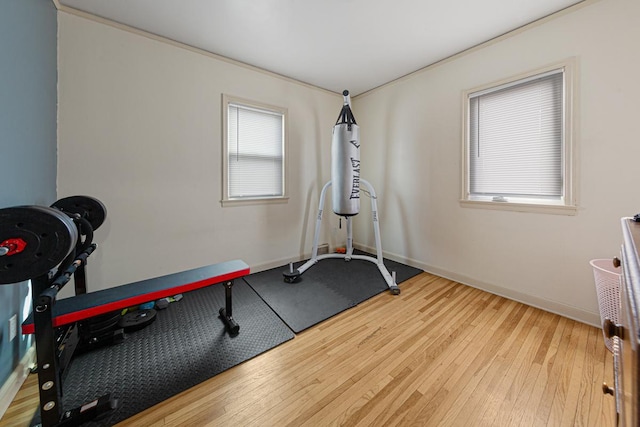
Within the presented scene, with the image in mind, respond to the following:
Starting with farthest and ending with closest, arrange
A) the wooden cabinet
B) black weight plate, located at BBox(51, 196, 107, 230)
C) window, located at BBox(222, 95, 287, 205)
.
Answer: window, located at BBox(222, 95, 287, 205) → black weight plate, located at BBox(51, 196, 107, 230) → the wooden cabinet

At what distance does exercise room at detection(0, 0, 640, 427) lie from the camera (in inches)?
53.8

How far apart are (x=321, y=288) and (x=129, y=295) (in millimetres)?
1743

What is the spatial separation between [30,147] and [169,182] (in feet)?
3.39

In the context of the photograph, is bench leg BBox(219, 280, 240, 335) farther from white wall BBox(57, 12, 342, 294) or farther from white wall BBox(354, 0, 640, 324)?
white wall BBox(354, 0, 640, 324)

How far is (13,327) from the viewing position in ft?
4.80

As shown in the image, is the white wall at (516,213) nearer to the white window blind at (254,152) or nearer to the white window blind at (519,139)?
the white window blind at (519,139)

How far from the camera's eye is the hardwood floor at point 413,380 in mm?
1283

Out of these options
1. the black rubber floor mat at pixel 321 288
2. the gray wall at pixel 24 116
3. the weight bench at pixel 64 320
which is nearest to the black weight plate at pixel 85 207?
the gray wall at pixel 24 116

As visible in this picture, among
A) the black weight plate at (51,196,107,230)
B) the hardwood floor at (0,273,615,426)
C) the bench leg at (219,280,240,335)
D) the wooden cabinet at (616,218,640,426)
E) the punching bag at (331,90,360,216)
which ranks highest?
the punching bag at (331,90,360,216)

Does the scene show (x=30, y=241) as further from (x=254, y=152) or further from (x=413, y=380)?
(x=254, y=152)

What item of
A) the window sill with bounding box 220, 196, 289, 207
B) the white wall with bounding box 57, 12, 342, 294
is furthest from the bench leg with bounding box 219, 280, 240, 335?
the window sill with bounding box 220, 196, 289, 207

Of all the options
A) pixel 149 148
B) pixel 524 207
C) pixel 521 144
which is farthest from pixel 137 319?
pixel 521 144

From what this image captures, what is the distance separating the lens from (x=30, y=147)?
1641 millimetres

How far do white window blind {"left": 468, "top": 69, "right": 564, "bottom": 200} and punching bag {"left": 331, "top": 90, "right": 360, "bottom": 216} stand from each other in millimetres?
1319
